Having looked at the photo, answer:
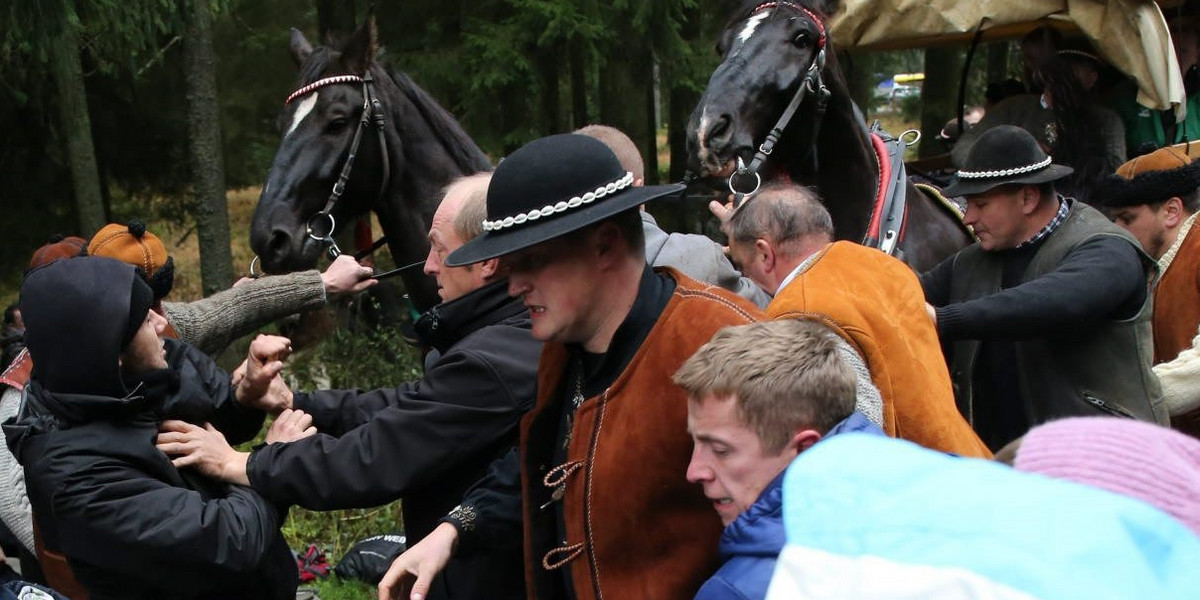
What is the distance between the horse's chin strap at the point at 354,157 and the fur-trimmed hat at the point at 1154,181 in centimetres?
307

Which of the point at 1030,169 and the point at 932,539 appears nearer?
the point at 932,539

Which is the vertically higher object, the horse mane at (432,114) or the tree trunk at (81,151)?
the horse mane at (432,114)

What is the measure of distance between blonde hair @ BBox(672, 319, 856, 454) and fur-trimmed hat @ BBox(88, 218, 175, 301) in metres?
2.63

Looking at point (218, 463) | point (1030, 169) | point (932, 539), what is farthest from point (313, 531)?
point (932, 539)

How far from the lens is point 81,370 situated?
266 centimetres

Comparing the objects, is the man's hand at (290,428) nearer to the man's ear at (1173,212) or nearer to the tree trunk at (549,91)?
the man's ear at (1173,212)

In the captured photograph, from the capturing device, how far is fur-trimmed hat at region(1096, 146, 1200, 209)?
173 inches

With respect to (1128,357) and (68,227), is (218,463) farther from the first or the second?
(68,227)

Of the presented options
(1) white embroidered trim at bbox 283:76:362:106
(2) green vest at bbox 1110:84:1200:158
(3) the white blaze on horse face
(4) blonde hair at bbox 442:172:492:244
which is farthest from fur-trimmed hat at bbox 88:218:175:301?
(2) green vest at bbox 1110:84:1200:158

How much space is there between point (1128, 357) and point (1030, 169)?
0.68 metres

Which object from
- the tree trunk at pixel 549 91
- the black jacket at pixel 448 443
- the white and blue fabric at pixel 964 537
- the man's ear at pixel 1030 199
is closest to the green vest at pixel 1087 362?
the man's ear at pixel 1030 199

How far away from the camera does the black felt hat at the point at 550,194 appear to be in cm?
228

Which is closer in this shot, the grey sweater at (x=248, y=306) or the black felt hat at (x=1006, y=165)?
the black felt hat at (x=1006, y=165)

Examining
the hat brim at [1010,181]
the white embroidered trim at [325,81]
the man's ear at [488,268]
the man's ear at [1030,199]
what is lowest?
the man's ear at [1030,199]
